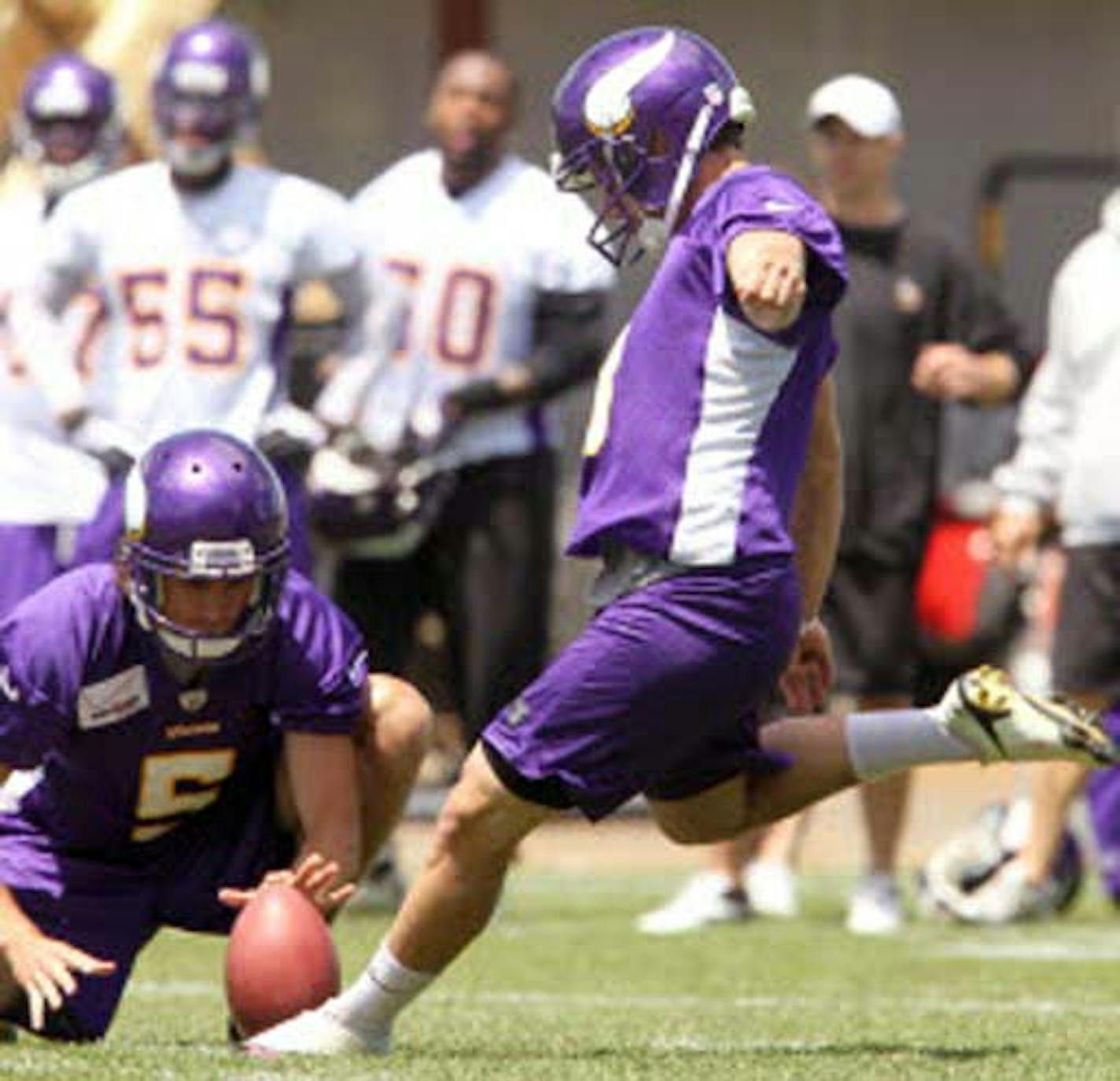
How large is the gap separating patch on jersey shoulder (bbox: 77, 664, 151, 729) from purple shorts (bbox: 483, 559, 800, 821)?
67 cm

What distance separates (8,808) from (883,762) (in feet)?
4.78

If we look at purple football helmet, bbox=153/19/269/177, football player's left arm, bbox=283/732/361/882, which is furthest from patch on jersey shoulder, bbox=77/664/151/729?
purple football helmet, bbox=153/19/269/177

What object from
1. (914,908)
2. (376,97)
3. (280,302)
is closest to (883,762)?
(280,302)

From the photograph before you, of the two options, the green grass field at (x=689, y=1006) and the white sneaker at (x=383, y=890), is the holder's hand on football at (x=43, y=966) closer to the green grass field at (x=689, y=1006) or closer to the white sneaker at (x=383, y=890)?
the green grass field at (x=689, y=1006)

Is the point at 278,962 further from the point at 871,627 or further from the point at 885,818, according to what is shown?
the point at 871,627

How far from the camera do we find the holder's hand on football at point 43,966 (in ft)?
23.4

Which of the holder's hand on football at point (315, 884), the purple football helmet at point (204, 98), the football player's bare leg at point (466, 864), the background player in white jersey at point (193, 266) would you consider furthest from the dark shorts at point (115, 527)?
the football player's bare leg at point (466, 864)

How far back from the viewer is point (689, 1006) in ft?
28.5

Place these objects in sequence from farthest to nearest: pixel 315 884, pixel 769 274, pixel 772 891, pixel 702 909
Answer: pixel 772 891
pixel 702 909
pixel 315 884
pixel 769 274

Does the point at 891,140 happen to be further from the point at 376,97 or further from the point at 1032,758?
the point at 376,97

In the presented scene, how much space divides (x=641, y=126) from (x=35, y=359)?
150 inches

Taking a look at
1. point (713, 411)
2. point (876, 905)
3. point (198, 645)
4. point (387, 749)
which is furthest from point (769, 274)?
point (876, 905)

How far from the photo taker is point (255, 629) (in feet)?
23.7

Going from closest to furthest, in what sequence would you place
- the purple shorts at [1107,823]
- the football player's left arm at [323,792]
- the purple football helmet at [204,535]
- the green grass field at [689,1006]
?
the green grass field at [689,1006]
the purple football helmet at [204,535]
the football player's left arm at [323,792]
the purple shorts at [1107,823]
